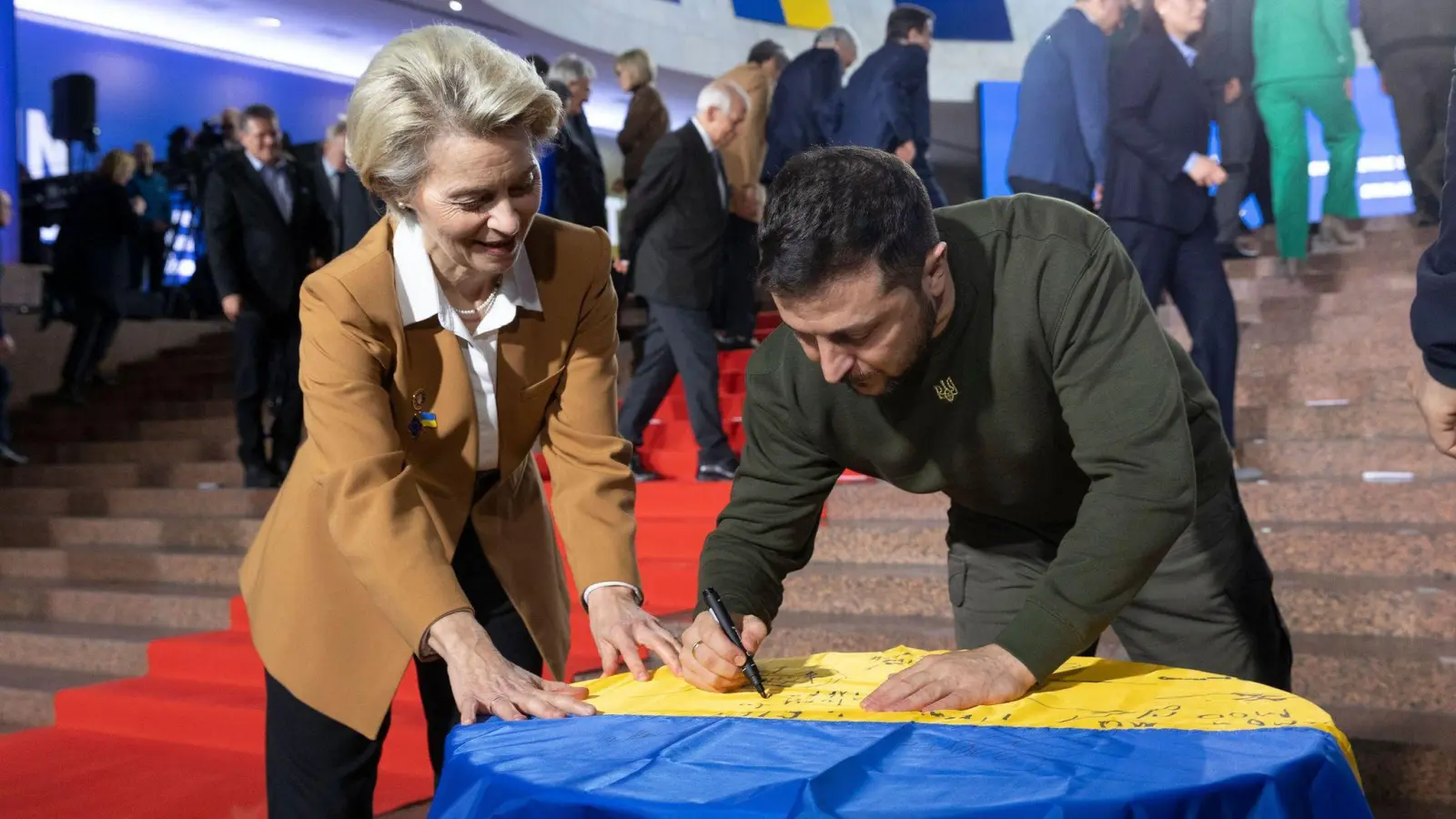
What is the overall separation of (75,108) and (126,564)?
518cm

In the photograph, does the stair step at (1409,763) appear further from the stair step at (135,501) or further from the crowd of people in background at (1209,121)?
the stair step at (135,501)

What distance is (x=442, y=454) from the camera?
5.89ft

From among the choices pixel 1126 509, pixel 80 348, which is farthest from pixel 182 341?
pixel 1126 509

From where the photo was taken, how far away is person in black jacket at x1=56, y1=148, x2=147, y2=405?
24.7ft

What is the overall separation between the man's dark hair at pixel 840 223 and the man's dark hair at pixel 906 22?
462cm

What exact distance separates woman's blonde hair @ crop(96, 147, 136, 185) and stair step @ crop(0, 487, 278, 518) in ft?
6.48

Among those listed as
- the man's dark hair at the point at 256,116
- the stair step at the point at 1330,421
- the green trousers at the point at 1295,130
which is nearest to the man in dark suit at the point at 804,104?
the green trousers at the point at 1295,130

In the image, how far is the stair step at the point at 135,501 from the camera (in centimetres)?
586

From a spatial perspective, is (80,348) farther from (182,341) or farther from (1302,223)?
(1302,223)

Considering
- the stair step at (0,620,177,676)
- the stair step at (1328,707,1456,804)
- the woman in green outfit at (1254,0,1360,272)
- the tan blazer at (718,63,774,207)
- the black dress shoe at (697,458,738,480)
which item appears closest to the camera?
the stair step at (1328,707,1456,804)

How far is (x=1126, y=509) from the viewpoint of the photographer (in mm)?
1508

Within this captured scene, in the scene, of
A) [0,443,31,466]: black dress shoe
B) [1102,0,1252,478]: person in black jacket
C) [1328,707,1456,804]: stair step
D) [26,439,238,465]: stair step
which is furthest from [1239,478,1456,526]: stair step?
[0,443,31,466]: black dress shoe

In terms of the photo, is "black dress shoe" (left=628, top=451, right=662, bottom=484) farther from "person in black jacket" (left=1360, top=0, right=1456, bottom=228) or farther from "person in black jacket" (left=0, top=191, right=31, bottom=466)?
"person in black jacket" (left=1360, top=0, right=1456, bottom=228)

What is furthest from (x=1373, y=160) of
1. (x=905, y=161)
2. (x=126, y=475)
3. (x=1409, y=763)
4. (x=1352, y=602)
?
(x=126, y=475)
